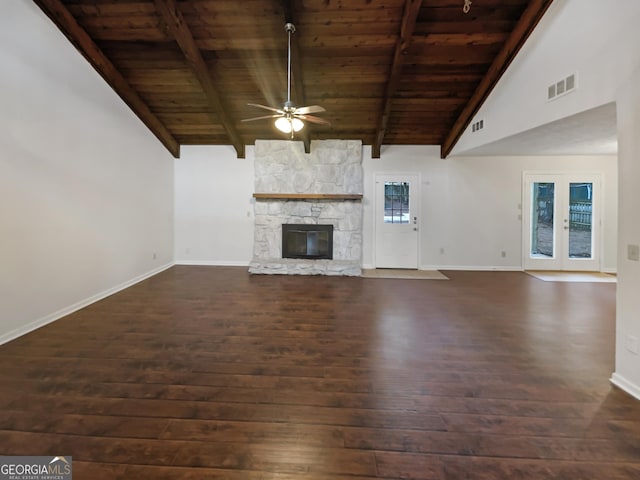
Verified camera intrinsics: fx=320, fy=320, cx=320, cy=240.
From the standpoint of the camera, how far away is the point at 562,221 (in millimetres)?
6340

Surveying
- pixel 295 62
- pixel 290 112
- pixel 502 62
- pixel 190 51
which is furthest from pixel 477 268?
pixel 190 51

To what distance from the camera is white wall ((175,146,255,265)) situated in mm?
6668

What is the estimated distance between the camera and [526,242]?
643cm

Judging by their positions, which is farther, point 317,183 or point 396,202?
point 396,202

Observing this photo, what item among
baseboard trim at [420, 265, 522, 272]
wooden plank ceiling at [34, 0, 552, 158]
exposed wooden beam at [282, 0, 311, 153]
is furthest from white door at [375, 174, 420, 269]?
exposed wooden beam at [282, 0, 311, 153]

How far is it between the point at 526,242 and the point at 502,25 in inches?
165

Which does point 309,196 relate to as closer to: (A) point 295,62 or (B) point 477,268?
(A) point 295,62

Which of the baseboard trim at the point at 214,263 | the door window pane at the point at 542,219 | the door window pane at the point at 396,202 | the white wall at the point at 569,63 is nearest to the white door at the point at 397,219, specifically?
the door window pane at the point at 396,202

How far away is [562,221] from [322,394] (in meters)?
6.47

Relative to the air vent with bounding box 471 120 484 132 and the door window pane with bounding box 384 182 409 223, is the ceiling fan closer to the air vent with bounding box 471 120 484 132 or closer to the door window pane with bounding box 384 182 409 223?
the air vent with bounding box 471 120 484 132

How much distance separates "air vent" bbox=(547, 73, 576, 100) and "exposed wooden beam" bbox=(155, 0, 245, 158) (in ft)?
13.7

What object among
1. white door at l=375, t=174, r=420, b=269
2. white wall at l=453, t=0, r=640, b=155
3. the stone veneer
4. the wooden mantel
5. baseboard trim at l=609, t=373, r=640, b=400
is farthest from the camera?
white door at l=375, t=174, r=420, b=269

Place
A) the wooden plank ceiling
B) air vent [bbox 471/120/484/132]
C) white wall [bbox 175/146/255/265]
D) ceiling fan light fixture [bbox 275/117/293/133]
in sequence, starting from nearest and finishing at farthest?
the wooden plank ceiling, ceiling fan light fixture [bbox 275/117/293/133], air vent [bbox 471/120/484/132], white wall [bbox 175/146/255/265]

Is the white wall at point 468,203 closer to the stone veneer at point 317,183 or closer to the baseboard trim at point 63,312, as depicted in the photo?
the stone veneer at point 317,183
